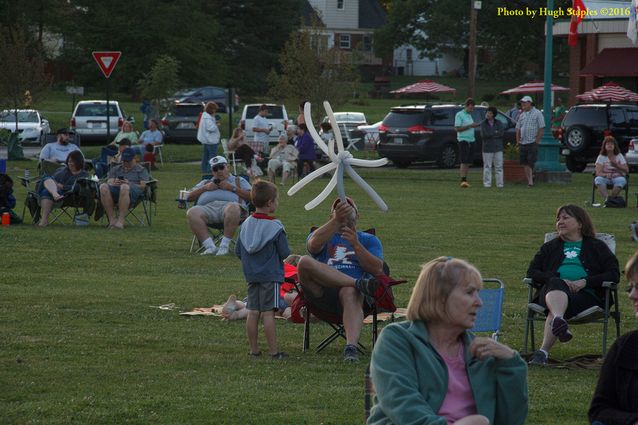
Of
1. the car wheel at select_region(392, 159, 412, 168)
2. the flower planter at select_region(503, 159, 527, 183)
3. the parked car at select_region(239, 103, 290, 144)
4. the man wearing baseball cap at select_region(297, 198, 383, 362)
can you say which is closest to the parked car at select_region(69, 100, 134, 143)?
the parked car at select_region(239, 103, 290, 144)

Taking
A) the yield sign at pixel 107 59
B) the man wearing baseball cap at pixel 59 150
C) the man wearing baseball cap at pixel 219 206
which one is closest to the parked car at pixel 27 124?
the yield sign at pixel 107 59

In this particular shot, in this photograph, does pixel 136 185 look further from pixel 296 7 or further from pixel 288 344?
pixel 296 7

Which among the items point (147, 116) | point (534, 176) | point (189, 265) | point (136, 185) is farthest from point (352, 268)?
point (147, 116)

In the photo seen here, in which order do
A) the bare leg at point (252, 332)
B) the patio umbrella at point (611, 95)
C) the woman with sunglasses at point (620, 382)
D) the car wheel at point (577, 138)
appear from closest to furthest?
the woman with sunglasses at point (620, 382), the bare leg at point (252, 332), the car wheel at point (577, 138), the patio umbrella at point (611, 95)

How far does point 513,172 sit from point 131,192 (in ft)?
39.3

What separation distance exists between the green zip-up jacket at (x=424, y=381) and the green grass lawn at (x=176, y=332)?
226cm

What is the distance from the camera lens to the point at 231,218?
1516 centimetres

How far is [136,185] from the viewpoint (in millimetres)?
18391

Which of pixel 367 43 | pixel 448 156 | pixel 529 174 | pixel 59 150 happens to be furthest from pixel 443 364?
pixel 367 43

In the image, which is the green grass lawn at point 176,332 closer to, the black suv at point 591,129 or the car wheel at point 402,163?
the black suv at point 591,129

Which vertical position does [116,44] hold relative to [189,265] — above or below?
above

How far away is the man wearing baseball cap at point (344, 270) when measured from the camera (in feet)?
28.9

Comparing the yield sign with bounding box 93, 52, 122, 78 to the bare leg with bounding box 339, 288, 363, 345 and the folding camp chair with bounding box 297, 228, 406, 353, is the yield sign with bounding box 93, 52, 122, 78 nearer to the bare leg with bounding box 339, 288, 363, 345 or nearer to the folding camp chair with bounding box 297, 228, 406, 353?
the folding camp chair with bounding box 297, 228, 406, 353

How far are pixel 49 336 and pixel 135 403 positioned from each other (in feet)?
8.08
